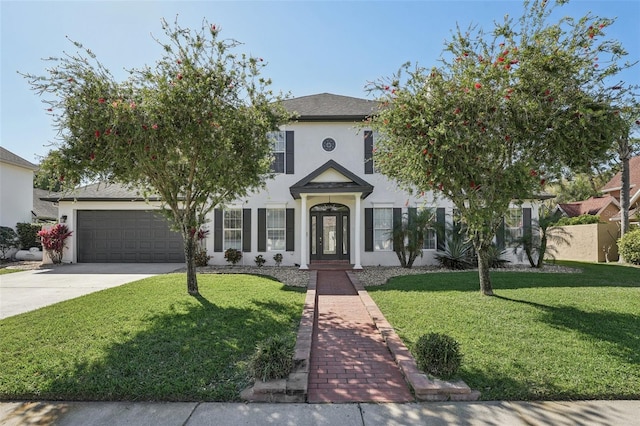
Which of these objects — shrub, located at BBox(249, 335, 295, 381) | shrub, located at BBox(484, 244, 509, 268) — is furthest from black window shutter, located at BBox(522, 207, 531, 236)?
shrub, located at BBox(249, 335, 295, 381)

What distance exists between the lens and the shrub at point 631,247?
1511 centimetres

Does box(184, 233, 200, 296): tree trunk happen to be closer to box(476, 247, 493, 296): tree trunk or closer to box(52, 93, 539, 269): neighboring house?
box(52, 93, 539, 269): neighboring house

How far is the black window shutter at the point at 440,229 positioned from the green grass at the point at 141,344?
7.66 m

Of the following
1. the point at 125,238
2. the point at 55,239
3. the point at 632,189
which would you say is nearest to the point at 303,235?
the point at 125,238

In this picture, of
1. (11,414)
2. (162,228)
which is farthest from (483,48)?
(162,228)

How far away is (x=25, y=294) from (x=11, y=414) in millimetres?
7107

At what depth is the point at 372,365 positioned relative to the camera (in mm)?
4496

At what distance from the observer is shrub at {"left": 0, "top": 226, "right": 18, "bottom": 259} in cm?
1719

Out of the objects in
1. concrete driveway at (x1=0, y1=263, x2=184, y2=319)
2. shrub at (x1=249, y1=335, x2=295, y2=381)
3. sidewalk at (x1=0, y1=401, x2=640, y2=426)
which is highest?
shrub at (x1=249, y1=335, x2=295, y2=381)

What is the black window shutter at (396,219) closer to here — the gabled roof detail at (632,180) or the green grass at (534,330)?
the green grass at (534,330)

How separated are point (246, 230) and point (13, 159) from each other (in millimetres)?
15555

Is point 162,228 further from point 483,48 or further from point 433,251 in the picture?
point 483,48

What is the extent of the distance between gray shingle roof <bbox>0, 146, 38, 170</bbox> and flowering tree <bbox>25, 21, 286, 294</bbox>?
17.0m

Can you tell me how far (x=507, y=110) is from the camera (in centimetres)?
618
